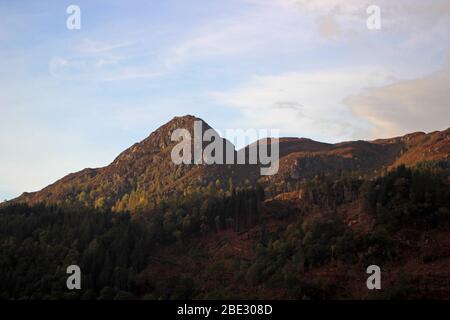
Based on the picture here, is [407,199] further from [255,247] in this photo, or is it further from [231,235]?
[231,235]

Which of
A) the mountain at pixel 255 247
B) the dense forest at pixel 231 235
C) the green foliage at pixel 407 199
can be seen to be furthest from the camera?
the green foliage at pixel 407 199

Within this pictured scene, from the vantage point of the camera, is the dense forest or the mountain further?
the dense forest

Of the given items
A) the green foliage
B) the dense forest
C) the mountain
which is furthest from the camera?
the green foliage

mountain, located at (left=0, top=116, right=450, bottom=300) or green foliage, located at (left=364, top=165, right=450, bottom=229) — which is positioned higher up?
green foliage, located at (left=364, top=165, right=450, bottom=229)

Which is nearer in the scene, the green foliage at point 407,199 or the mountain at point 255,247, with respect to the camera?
the mountain at point 255,247

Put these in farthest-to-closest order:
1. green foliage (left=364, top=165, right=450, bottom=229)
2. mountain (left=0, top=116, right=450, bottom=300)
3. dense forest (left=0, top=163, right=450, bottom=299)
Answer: green foliage (left=364, top=165, right=450, bottom=229) < dense forest (left=0, top=163, right=450, bottom=299) < mountain (left=0, top=116, right=450, bottom=300)

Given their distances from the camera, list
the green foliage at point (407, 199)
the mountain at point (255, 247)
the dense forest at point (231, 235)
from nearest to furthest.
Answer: the mountain at point (255, 247), the dense forest at point (231, 235), the green foliage at point (407, 199)

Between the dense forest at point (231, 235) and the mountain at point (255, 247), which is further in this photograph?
the dense forest at point (231, 235)

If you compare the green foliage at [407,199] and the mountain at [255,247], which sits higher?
the green foliage at [407,199]

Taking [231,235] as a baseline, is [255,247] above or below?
below

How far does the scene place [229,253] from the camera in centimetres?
16212

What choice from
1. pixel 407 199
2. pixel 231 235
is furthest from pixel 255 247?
pixel 407 199
